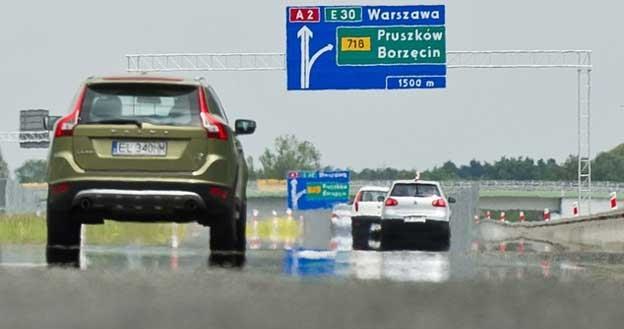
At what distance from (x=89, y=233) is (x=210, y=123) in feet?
68.5

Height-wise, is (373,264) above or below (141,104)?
below

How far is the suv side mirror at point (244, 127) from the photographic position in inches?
687

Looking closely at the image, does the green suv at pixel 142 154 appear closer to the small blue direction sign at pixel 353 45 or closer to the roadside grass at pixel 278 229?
the small blue direction sign at pixel 353 45

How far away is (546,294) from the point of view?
10.8 meters

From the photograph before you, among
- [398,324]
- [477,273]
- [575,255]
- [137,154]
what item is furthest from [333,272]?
[575,255]

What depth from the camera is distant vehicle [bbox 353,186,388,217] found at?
41.9 metres

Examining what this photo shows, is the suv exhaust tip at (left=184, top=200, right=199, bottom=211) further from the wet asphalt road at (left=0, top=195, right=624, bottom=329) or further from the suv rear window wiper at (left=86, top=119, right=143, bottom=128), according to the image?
the suv rear window wiper at (left=86, top=119, right=143, bottom=128)

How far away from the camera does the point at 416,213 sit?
35281mm

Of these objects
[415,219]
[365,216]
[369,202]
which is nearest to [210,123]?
[415,219]

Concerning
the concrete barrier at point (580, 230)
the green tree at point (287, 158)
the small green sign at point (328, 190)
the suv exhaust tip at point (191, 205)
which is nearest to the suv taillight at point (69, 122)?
the suv exhaust tip at point (191, 205)

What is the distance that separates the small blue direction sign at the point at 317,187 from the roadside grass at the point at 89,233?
79.2ft

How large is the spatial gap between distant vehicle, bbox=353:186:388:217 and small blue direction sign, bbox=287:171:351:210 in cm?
2210

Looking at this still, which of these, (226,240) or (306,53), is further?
(306,53)

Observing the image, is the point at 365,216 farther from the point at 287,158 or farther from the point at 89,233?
the point at 287,158
